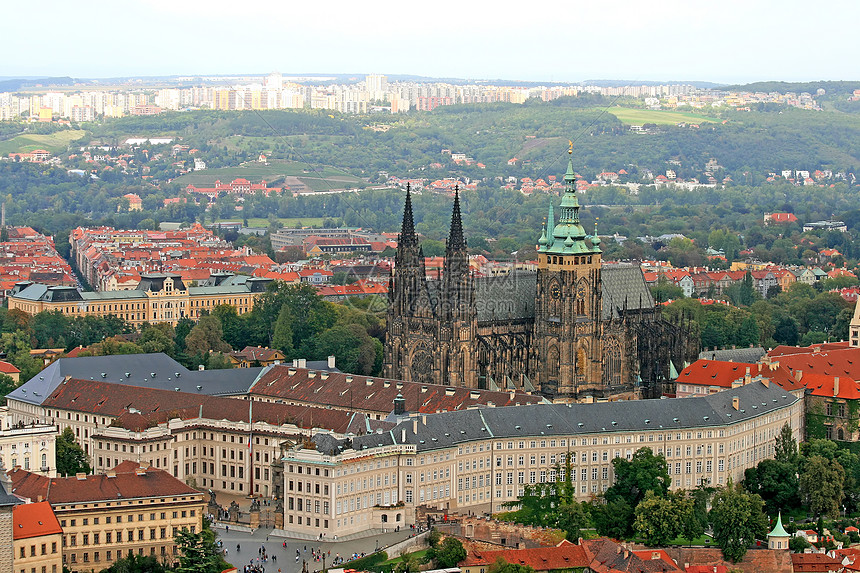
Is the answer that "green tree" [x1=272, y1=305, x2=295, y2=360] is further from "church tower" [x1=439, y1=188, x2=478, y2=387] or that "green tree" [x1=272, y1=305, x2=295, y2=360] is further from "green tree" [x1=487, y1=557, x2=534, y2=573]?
"green tree" [x1=487, y1=557, x2=534, y2=573]

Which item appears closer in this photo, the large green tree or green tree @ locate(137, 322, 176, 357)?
the large green tree

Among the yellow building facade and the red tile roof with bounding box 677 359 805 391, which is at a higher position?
the red tile roof with bounding box 677 359 805 391

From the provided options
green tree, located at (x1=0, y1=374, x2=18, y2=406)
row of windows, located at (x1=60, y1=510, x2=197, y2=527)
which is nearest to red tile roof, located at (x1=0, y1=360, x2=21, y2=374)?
green tree, located at (x1=0, y1=374, x2=18, y2=406)

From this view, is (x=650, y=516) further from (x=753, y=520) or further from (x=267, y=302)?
(x=267, y=302)

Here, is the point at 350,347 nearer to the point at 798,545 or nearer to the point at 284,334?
the point at 284,334

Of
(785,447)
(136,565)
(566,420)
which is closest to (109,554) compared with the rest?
(136,565)

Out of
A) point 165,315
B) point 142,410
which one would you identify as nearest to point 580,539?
point 142,410

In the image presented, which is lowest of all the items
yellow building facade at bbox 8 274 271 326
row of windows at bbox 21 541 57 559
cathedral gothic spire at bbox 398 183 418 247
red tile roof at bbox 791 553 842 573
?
yellow building facade at bbox 8 274 271 326

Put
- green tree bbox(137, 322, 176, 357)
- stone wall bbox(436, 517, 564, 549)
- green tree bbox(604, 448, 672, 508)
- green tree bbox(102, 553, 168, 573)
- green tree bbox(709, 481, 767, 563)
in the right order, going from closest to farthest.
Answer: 1. green tree bbox(102, 553, 168, 573)
2. stone wall bbox(436, 517, 564, 549)
3. green tree bbox(709, 481, 767, 563)
4. green tree bbox(604, 448, 672, 508)
5. green tree bbox(137, 322, 176, 357)
